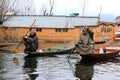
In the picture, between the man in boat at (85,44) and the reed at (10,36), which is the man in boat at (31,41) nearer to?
the man in boat at (85,44)

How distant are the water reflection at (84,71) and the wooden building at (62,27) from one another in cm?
2471

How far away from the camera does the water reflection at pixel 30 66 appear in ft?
44.7

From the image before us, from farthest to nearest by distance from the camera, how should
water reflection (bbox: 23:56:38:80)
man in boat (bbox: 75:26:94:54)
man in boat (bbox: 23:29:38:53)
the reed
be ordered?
the reed → man in boat (bbox: 23:29:38:53) → man in boat (bbox: 75:26:94:54) → water reflection (bbox: 23:56:38:80)

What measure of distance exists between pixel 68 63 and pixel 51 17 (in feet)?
89.7

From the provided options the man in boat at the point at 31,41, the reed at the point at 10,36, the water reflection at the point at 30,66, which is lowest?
the reed at the point at 10,36

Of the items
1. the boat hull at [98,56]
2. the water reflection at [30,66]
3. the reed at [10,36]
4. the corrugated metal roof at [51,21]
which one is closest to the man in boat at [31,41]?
the water reflection at [30,66]

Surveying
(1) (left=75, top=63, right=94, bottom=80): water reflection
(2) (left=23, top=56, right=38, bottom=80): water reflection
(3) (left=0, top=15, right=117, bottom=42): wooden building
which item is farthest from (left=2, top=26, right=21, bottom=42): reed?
(1) (left=75, top=63, right=94, bottom=80): water reflection

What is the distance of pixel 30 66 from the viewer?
54.7 ft

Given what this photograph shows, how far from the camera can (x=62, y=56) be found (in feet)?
70.2

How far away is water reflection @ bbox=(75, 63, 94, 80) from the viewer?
1365cm

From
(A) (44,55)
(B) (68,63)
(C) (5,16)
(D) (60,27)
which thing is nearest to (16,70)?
(B) (68,63)

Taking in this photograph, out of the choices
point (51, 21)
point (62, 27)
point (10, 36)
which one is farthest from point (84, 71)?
point (51, 21)

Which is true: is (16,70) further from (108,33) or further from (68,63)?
(108,33)

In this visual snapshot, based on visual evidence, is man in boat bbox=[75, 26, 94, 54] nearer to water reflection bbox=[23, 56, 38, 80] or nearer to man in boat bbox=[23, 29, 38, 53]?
water reflection bbox=[23, 56, 38, 80]
